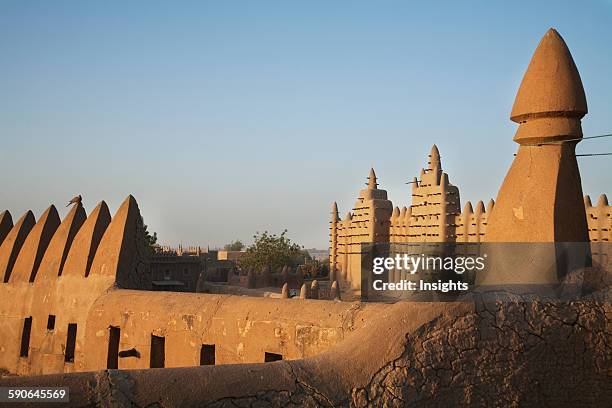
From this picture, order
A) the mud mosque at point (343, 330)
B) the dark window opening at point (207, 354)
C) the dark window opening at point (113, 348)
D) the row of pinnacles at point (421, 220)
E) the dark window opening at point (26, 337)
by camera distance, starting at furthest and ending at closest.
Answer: the row of pinnacles at point (421, 220), the dark window opening at point (26, 337), the dark window opening at point (113, 348), the dark window opening at point (207, 354), the mud mosque at point (343, 330)

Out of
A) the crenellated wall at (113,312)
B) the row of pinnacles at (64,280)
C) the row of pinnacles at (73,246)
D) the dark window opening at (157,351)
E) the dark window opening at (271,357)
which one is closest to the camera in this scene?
the crenellated wall at (113,312)

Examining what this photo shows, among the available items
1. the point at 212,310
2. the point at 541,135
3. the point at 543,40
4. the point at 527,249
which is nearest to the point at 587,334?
the point at 527,249

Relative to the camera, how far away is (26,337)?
13422 millimetres

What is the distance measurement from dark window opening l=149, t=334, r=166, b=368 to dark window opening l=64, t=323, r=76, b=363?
120 inches

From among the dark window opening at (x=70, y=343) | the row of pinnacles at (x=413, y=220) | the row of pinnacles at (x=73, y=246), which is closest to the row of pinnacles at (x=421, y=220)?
the row of pinnacles at (x=413, y=220)

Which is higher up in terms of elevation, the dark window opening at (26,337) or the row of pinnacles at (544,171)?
the row of pinnacles at (544,171)

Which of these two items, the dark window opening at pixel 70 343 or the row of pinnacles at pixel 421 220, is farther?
the row of pinnacles at pixel 421 220

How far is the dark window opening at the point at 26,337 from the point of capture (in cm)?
1337

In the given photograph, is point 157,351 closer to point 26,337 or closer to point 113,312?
point 113,312

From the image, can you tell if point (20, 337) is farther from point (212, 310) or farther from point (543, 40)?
point (543, 40)

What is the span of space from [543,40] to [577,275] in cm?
347

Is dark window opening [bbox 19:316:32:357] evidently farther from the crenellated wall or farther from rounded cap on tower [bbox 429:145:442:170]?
rounded cap on tower [bbox 429:145:442:170]

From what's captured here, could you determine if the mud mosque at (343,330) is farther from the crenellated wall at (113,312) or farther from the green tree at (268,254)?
the green tree at (268,254)

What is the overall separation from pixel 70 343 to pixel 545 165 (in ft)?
29.7
